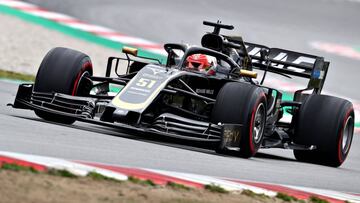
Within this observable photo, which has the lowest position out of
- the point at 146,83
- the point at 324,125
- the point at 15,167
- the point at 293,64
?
the point at 15,167

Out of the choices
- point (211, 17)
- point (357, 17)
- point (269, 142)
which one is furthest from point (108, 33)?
point (269, 142)

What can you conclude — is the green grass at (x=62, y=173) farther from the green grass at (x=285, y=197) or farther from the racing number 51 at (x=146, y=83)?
the racing number 51 at (x=146, y=83)

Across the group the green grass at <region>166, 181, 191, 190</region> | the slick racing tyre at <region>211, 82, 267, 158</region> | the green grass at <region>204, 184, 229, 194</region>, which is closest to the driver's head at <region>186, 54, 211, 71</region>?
the slick racing tyre at <region>211, 82, 267, 158</region>

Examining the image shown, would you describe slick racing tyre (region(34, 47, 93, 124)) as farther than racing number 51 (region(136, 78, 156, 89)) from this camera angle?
Yes

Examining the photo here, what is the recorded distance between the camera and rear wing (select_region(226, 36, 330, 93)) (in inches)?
518

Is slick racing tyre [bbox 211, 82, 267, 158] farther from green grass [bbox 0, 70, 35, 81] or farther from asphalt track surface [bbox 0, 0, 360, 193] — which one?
green grass [bbox 0, 70, 35, 81]

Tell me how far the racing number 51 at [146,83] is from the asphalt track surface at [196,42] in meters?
0.58

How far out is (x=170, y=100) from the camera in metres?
11.2

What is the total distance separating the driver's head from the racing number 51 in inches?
45.1

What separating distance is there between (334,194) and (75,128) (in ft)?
10.3

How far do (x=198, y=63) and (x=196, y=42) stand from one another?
29.1ft

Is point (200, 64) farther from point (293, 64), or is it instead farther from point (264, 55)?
point (293, 64)

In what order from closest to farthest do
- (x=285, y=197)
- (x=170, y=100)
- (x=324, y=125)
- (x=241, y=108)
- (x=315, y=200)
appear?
(x=285, y=197) → (x=315, y=200) → (x=241, y=108) → (x=170, y=100) → (x=324, y=125)

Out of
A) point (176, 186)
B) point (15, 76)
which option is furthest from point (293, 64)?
point (176, 186)
